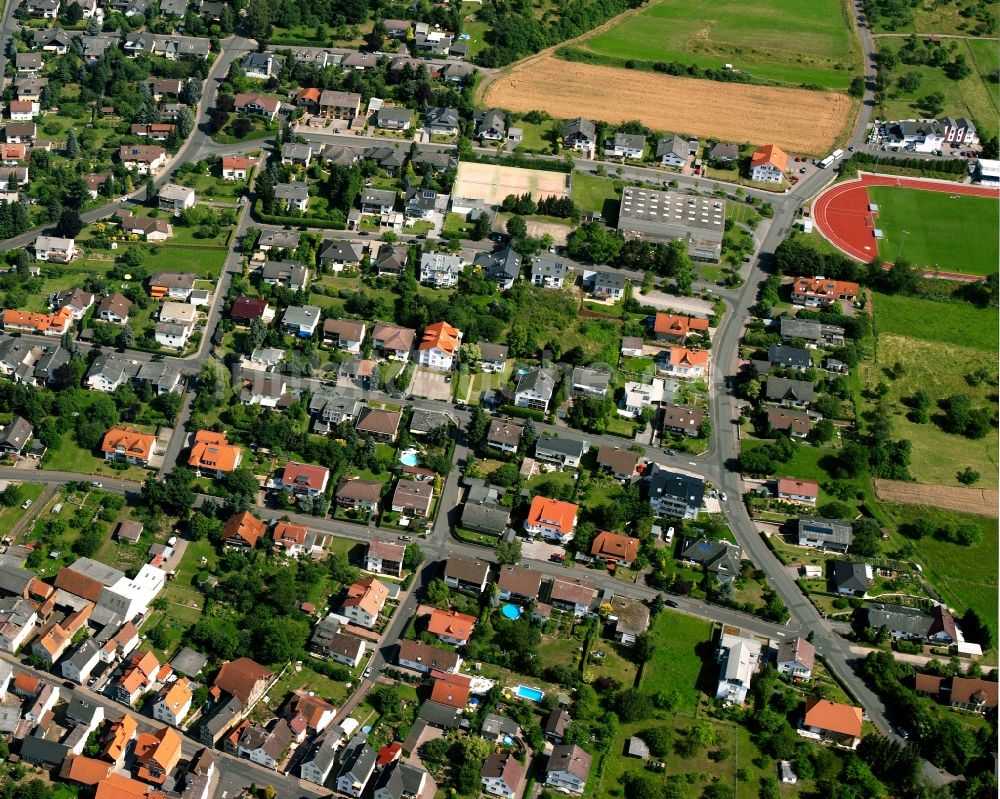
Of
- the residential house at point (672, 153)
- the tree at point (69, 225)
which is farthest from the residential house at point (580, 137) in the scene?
the tree at point (69, 225)

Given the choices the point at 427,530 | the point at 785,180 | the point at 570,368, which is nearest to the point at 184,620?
the point at 427,530

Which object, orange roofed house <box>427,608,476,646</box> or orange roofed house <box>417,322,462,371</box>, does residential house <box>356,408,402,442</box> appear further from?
orange roofed house <box>427,608,476,646</box>

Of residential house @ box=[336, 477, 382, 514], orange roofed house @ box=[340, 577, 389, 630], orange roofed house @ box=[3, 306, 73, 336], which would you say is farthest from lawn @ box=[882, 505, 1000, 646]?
orange roofed house @ box=[3, 306, 73, 336]

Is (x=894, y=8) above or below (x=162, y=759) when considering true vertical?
above

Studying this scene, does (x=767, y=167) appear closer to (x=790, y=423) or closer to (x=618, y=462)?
(x=790, y=423)

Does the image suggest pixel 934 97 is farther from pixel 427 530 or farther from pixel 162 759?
pixel 162 759
